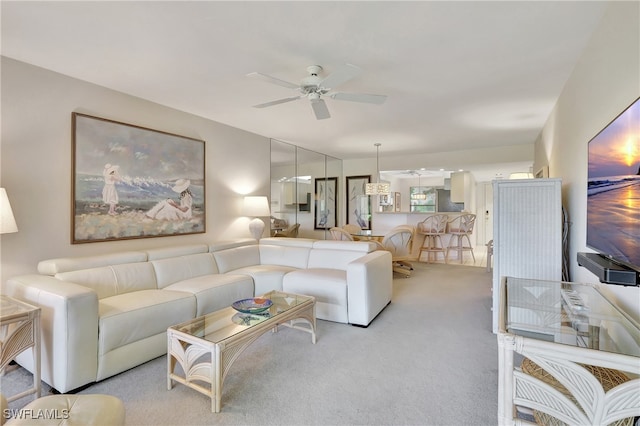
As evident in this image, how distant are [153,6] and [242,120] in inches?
94.9

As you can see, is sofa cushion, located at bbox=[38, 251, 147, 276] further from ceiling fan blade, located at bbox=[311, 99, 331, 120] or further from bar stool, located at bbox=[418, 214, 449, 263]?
bar stool, located at bbox=[418, 214, 449, 263]

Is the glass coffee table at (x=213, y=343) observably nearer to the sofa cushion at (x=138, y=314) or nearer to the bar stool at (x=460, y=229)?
the sofa cushion at (x=138, y=314)

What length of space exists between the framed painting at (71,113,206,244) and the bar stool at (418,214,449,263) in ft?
15.3

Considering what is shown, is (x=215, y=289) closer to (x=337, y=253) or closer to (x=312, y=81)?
(x=337, y=253)

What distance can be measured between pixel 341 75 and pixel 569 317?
2.04 m

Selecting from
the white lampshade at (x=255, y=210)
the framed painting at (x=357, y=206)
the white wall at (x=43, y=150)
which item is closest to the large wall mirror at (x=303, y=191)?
the framed painting at (x=357, y=206)

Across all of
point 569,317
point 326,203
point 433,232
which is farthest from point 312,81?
point 433,232

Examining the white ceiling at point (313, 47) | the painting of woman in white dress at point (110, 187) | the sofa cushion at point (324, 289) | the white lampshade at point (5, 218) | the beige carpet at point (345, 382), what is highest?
the white ceiling at point (313, 47)

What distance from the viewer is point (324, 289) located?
128 inches

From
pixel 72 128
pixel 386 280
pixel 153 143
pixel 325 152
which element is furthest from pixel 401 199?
pixel 72 128

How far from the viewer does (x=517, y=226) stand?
2730mm

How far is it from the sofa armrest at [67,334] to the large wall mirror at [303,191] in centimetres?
344

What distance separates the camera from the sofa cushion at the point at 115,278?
2.51 meters

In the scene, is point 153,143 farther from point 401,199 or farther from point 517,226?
point 401,199
